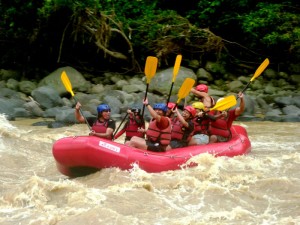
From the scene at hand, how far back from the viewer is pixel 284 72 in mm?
13914

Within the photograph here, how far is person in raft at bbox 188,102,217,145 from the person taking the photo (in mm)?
6695

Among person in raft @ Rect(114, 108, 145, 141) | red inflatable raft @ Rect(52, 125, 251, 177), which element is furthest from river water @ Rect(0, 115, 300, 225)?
person in raft @ Rect(114, 108, 145, 141)

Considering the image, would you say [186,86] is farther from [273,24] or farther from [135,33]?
[135,33]

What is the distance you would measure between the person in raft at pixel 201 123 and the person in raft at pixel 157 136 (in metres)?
0.63

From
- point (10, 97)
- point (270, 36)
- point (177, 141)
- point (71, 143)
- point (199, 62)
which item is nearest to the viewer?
point (71, 143)

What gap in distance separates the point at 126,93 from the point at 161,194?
709 centimetres

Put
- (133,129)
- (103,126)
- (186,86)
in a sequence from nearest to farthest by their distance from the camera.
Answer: (103,126), (133,129), (186,86)

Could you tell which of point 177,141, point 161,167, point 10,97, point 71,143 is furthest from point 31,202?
point 10,97

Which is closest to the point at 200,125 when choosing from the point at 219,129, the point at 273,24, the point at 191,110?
the point at 219,129

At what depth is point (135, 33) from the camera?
544 inches

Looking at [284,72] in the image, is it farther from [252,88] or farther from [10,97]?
[10,97]

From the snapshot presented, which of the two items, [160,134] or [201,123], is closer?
[160,134]

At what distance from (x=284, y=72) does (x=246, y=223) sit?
1016 cm

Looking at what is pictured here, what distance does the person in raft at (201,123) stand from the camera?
6695mm
